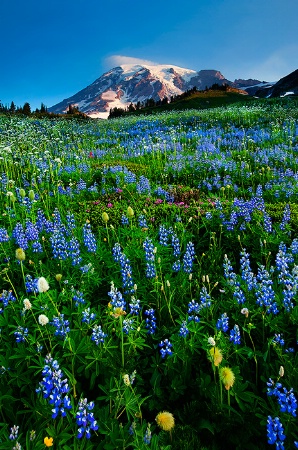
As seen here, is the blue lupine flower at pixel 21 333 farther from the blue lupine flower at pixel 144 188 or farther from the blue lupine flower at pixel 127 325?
the blue lupine flower at pixel 144 188

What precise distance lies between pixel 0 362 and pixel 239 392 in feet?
6.81

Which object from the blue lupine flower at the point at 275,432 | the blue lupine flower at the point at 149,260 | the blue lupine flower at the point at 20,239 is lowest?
the blue lupine flower at the point at 275,432

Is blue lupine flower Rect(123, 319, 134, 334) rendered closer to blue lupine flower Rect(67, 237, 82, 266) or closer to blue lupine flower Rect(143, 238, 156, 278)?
blue lupine flower Rect(143, 238, 156, 278)

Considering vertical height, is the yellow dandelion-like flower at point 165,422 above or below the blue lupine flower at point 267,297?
below

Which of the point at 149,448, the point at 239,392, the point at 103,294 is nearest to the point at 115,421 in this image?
the point at 149,448

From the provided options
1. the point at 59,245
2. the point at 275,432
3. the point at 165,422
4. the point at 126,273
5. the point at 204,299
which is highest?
the point at 59,245

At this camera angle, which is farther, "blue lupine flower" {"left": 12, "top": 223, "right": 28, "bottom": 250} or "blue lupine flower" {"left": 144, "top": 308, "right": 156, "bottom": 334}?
"blue lupine flower" {"left": 12, "top": 223, "right": 28, "bottom": 250}

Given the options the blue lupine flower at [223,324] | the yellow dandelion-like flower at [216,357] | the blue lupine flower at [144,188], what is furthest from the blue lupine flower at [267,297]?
the blue lupine flower at [144,188]

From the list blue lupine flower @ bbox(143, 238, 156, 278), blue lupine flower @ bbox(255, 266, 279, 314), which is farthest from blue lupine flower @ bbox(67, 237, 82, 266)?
blue lupine flower @ bbox(255, 266, 279, 314)

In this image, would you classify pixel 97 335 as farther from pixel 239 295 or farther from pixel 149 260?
pixel 239 295

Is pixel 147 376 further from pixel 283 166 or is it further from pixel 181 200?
pixel 283 166

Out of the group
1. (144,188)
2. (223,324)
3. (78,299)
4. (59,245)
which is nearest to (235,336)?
(223,324)

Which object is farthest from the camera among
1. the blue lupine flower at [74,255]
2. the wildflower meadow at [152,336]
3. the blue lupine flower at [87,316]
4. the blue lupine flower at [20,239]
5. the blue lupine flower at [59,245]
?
the blue lupine flower at [20,239]

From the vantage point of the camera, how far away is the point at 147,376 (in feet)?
9.62
